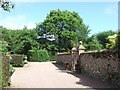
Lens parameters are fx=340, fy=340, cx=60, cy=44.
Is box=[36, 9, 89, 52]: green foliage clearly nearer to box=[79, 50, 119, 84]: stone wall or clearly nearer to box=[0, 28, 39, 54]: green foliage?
box=[0, 28, 39, 54]: green foliage

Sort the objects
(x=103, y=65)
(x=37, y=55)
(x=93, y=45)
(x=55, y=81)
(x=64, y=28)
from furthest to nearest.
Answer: (x=64, y=28) → (x=37, y=55) → (x=93, y=45) → (x=55, y=81) → (x=103, y=65)

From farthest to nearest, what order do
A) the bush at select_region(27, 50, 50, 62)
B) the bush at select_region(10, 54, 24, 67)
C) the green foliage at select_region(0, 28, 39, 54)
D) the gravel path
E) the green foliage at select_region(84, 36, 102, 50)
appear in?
the bush at select_region(27, 50, 50, 62), the green foliage at select_region(0, 28, 39, 54), the green foliage at select_region(84, 36, 102, 50), the bush at select_region(10, 54, 24, 67), the gravel path

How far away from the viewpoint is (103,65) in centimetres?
1759

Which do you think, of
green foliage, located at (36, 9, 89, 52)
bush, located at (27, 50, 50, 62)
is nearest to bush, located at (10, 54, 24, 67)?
bush, located at (27, 50, 50, 62)

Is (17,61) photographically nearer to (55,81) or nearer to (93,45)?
(93,45)

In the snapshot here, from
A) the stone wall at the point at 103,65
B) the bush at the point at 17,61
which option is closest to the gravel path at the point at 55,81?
the stone wall at the point at 103,65

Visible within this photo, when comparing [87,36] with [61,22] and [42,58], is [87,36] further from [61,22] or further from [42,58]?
[42,58]

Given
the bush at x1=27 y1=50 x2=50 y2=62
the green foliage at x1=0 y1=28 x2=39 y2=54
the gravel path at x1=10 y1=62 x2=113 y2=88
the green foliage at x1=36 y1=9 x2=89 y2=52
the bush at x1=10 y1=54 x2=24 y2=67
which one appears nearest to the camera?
the gravel path at x1=10 y1=62 x2=113 y2=88

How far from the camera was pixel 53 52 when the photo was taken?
218ft

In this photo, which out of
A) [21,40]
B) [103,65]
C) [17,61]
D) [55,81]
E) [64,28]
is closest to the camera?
[103,65]

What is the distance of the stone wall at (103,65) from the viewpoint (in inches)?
588

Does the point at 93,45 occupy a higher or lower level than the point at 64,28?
lower

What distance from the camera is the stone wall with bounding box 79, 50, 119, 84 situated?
49.0 ft

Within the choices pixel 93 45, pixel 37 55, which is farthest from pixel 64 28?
pixel 93 45
